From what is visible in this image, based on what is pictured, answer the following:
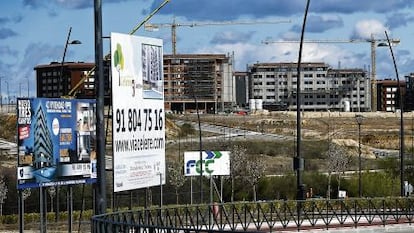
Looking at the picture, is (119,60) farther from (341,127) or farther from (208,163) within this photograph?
(341,127)

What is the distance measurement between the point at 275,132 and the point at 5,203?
8815 cm

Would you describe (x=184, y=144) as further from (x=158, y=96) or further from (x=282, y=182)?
(x=158, y=96)

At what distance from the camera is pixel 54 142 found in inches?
1066

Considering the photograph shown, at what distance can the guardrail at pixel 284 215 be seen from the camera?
1248 inches

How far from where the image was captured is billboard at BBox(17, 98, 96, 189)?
26.0 meters

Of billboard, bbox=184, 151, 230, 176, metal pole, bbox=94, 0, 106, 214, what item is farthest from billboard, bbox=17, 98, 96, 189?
billboard, bbox=184, 151, 230, 176

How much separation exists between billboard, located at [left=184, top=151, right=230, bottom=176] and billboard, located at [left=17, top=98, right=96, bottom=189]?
20.9m

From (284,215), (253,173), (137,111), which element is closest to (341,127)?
(253,173)

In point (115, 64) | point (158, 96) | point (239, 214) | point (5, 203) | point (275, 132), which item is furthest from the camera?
point (275, 132)

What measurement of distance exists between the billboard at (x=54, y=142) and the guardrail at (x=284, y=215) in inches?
107

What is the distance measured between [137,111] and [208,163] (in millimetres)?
25927

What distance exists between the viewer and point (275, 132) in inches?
5586

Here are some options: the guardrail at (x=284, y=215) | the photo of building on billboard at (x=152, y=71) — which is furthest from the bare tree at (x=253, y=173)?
the photo of building on billboard at (x=152, y=71)

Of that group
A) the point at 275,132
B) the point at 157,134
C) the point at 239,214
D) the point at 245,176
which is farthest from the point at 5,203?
the point at 275,132
